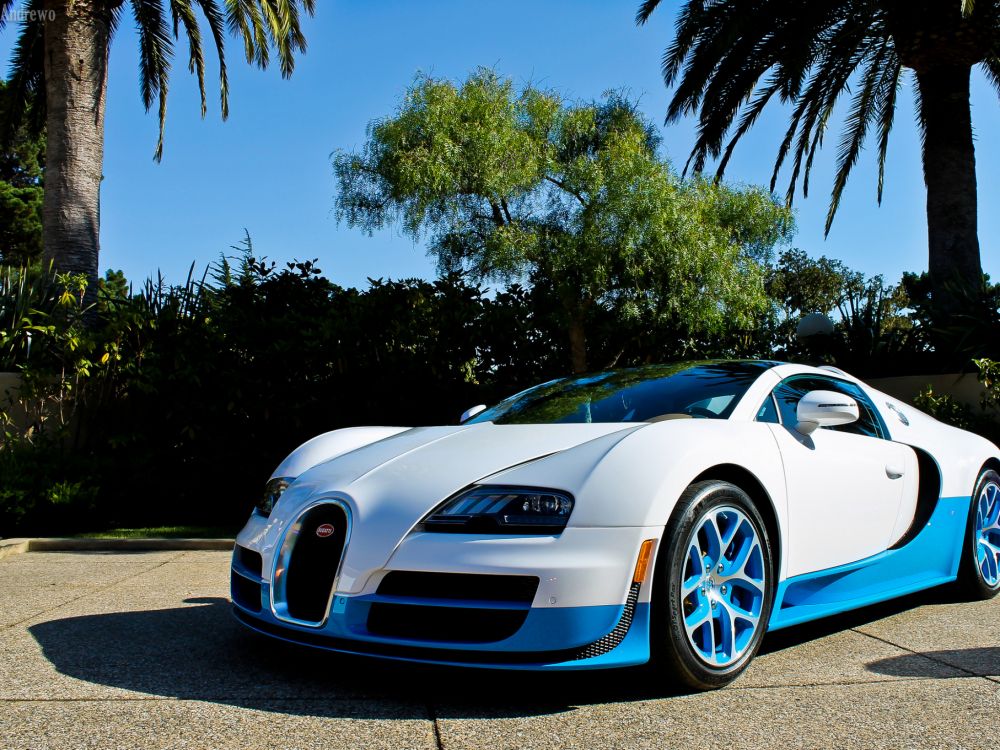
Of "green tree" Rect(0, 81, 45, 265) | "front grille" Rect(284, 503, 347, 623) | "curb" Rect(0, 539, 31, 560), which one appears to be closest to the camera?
"front grille" Rect(284, 503, 347, 623)

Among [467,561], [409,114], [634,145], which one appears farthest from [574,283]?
[467,561]

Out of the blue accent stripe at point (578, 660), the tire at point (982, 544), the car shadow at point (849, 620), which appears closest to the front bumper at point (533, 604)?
the blue accent stripe at point (578, 660)

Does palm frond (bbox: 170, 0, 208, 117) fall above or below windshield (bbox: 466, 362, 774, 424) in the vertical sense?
above

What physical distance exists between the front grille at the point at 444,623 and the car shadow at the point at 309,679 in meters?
0.11

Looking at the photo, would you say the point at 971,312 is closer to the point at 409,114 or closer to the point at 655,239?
the point at 655,239

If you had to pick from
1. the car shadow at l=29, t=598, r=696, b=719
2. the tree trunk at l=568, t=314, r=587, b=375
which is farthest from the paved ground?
the tree trunk at l=568, t=314, r=587, b=375

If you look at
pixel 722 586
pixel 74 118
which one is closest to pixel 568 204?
pixel 74 118

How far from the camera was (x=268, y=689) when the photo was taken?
3.39 metres

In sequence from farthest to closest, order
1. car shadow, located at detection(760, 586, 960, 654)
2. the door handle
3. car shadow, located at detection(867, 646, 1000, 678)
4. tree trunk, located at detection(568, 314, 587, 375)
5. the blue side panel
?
tree trunk, located at detection(568, 314, 587, 375)
the door handle
car shadow, located at detection(760, 586, 960, 654)
the blue side panel
car shadow, located at detection(867, 646, 1000, 678)

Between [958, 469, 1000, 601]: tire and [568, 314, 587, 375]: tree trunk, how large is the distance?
6.55 meters

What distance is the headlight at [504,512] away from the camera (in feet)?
10.5

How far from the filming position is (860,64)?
47.9 feet

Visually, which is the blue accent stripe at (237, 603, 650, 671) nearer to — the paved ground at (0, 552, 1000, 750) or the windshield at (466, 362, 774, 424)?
the paved ground at (0, 552, 1000, 750)

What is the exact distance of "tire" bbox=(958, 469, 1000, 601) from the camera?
520cm
